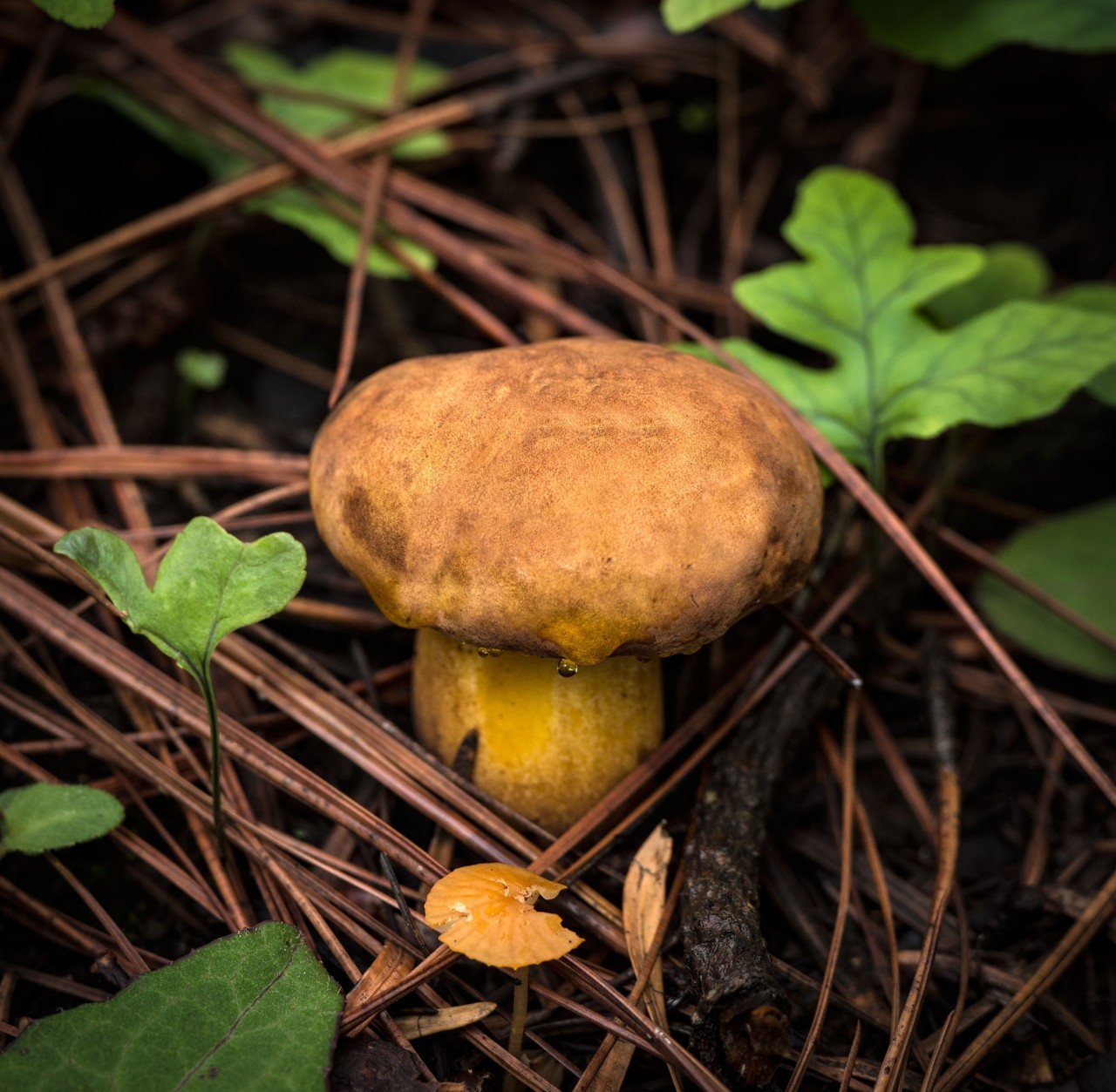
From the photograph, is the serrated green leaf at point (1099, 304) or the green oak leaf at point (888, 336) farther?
the serrated green leaf at point (1099, 304)

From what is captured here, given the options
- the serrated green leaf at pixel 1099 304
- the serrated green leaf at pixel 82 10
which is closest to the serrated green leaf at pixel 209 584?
the serrated green leaf at pixel 82 10

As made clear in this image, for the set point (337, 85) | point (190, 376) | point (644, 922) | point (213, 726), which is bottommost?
point (644, 922)

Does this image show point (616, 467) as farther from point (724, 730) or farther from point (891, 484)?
point (891, 484)

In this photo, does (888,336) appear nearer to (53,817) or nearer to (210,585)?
(210,585)

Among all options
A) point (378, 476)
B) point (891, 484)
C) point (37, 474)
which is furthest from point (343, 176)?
point (891, 484)

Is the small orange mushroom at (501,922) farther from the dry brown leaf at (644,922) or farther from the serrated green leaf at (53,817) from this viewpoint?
the serrated green leaf at (53,817)

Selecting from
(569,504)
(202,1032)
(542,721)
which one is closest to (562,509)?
(569,504)

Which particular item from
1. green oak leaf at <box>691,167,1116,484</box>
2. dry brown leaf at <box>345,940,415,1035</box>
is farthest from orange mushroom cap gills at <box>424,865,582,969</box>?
green oak leaf at <box>691,167,1116,484</box>
